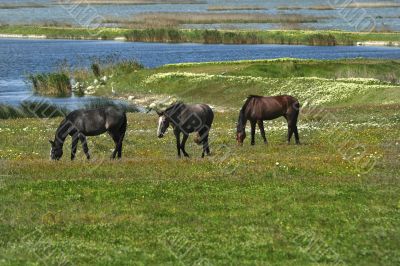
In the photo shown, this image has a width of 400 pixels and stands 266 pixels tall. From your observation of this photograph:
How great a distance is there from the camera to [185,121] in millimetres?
33031

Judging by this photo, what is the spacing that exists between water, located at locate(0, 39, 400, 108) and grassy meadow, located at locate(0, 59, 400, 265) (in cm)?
4978

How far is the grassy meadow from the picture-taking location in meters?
18.7

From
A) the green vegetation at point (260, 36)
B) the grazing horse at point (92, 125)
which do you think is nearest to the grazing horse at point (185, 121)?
the grazing horse at point (92, 125)

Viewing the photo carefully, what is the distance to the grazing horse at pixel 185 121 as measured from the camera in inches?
1288

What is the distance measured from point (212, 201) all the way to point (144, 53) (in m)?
93.8

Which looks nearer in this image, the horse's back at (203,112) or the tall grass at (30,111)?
the horse's back at (203,112)

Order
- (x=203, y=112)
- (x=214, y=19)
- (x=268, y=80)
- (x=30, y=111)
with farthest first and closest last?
1. (x=214, y=19)
2. (x=268, y=80)
3. (x=30, y=111)
4. (x=203, y=112)

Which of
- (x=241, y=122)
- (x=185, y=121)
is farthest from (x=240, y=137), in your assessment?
(x=185, y=121)

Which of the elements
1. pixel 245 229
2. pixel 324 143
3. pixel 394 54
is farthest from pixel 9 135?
pixel 394 54

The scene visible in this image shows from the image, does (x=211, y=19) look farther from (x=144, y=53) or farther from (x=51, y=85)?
(x=51, y=85)

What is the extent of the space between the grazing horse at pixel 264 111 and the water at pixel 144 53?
1915 inches

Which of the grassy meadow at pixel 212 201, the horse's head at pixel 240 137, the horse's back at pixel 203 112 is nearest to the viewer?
the grassy meadow at pixel 212 201

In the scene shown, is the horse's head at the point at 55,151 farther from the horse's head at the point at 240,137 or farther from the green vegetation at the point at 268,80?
the green vegetation at the point at 268,80

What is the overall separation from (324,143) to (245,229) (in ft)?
54.6
